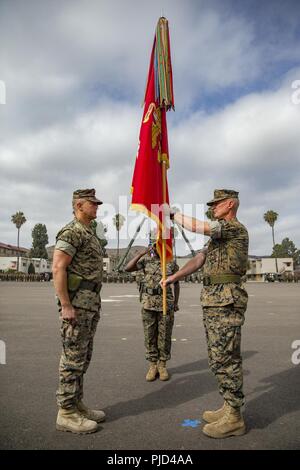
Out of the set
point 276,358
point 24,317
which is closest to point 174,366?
point 276,358

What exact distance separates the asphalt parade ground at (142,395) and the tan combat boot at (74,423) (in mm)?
61

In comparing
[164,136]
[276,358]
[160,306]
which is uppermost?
[164,136]

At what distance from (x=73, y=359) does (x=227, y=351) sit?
59.3 inches

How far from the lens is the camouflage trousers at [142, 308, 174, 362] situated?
5234mm

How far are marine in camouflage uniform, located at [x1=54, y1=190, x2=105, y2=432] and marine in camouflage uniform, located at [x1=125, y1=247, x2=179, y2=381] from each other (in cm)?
161

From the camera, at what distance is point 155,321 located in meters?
5.37

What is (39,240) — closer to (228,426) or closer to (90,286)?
(90,286)

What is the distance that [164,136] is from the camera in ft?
16.3

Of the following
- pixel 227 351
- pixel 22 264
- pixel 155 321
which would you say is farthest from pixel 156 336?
pixel 22 264

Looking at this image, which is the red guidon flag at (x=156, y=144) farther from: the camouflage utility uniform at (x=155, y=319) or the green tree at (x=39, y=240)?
the green tree at (x=39, y=240)

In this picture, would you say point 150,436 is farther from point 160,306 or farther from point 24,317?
point 24,317

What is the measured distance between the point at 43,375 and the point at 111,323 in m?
5.24

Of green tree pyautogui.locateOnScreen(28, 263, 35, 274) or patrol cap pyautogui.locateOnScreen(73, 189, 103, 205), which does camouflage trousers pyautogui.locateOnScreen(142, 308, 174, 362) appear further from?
green tree pyautogui.locateOnScreen(28, 263, 35, 274)

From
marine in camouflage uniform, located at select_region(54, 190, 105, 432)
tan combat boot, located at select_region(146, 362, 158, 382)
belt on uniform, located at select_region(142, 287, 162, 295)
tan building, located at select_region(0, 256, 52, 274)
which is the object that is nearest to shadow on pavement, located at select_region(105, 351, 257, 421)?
tan combat boot, located at select_region(146, 362, 158, 382)
